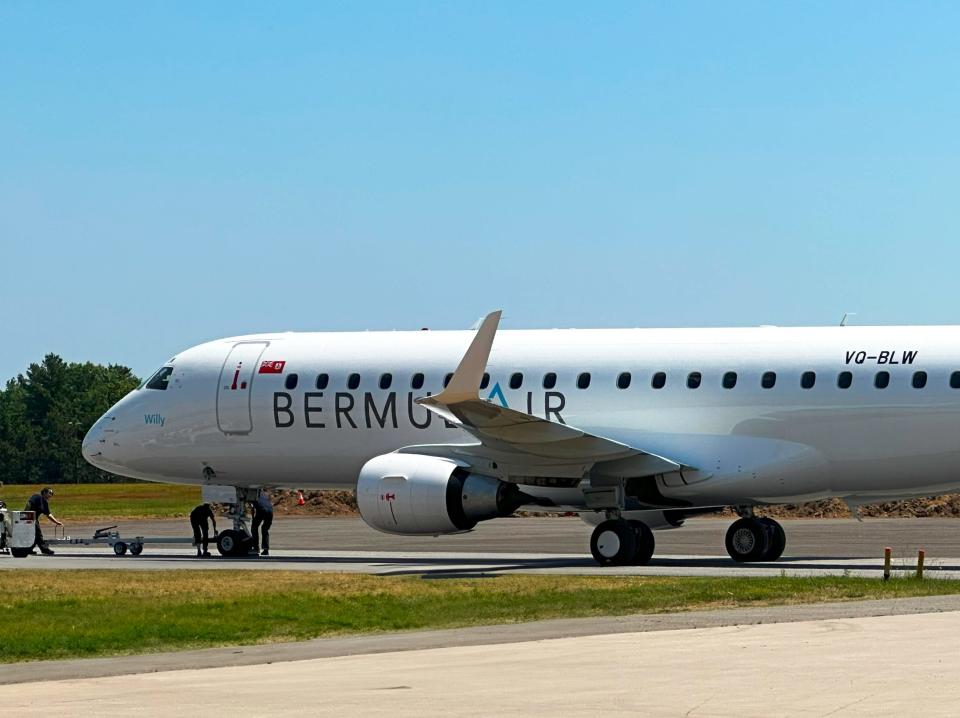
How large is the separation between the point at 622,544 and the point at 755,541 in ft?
9.69

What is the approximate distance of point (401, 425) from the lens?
3194 centimetres

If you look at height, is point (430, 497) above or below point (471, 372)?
below

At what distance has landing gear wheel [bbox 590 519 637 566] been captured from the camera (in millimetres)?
28734

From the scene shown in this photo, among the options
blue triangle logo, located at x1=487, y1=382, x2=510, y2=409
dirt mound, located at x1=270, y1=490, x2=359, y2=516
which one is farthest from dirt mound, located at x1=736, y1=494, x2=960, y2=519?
blue triangle logo, located at x1=487, y1=382, x2=510, y2=409

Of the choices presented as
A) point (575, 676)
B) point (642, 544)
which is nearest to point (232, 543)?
point (642, 544)

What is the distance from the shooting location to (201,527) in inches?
1356

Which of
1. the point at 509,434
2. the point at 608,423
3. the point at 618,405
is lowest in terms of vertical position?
the point at 509,434

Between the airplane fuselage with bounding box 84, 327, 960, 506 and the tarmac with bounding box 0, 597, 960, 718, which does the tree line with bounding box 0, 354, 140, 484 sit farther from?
the tarmac with bounding box 0, 597, 960, 718

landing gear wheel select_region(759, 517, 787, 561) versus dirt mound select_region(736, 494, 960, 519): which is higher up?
dirt mound select_region(736, 494, 960, 519)

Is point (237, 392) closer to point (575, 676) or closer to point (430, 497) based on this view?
point (430, 497)

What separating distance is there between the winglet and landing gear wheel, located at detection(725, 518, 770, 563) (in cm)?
592

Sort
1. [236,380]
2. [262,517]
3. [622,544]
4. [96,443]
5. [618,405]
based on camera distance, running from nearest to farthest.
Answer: [622,544]
[618,405]
[236,380]
[262,517]
[96,443]

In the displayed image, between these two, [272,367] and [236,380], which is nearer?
[272,367]

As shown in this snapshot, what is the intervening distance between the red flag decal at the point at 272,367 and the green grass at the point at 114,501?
28.0m
